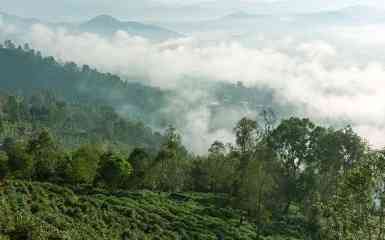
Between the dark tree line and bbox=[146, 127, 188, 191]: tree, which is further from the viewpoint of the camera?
bbox=[146, 127, 188, 191]: tree

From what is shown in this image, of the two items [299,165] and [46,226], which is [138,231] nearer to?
[46,226]

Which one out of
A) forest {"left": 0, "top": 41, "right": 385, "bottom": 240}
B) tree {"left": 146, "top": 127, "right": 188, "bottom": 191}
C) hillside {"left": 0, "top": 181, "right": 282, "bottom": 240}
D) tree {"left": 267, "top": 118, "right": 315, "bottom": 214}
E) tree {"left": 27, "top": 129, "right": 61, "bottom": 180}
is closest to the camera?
forest {"left": 0, "top": 41, "right": 385, "bottom": 240}

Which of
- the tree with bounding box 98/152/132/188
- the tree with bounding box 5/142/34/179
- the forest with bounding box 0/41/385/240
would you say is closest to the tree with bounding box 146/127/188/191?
the forest with bounding box 0/41/385/240

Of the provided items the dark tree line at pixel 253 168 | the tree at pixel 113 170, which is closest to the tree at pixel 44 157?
the dark tree line at pixel 253 168

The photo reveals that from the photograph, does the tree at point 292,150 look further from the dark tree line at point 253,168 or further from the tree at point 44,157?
the tree at point 44,157

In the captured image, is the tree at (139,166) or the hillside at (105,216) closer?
the hillside at (105,216)

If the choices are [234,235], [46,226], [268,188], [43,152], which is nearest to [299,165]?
[268,188]

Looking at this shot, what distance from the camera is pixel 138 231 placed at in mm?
42812

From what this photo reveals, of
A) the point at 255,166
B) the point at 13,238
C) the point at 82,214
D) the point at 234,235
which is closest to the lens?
the point at 13,238

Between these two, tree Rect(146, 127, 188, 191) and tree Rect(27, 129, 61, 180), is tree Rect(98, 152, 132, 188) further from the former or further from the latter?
tree Rect(27, 129, 61, 180)

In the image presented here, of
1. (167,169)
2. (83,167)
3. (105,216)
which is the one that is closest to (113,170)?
(83,167)

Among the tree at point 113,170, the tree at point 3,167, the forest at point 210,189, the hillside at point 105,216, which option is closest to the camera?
the forest at point 210,189

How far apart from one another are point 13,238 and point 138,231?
16.3 meters

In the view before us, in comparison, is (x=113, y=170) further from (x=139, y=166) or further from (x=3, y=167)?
(x=3, y=167)
